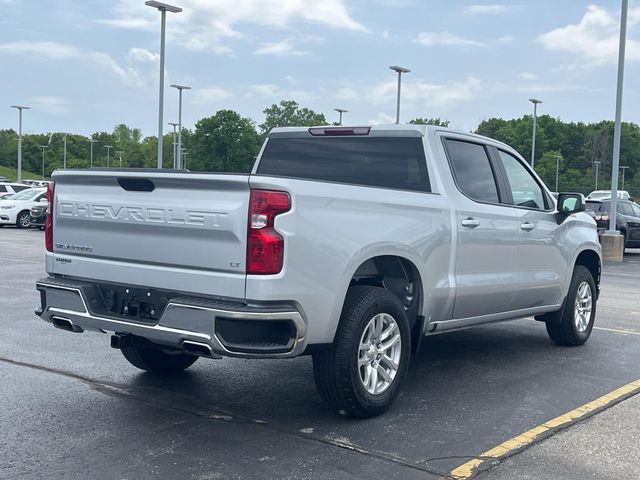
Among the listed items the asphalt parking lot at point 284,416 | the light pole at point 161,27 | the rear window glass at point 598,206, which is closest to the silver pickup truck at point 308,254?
the asphalt parking lot at point 284,416

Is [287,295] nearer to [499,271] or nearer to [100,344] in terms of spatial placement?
[499,271]

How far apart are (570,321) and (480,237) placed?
206 cm

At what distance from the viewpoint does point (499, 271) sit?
21.1 feet

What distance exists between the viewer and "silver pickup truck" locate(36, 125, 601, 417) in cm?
436

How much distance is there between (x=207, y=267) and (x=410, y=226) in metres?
1.56

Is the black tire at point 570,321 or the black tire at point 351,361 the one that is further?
the black tire at point 570,321

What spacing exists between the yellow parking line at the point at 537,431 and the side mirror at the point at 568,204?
1.74 meters

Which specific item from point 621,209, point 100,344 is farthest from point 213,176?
point 621,209

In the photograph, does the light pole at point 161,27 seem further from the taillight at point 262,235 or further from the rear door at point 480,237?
the taillight at point 262,235

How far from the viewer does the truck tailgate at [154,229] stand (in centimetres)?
437

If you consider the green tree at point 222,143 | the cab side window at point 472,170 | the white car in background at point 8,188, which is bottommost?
the white car in background at point 8,188

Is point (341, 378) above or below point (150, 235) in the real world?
below

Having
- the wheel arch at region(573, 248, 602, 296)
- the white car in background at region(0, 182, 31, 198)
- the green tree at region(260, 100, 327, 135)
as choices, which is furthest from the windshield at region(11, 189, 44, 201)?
the green tree at region(260, 100, 327, 135)

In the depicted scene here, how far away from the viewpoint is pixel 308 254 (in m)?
4.50
